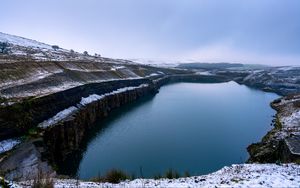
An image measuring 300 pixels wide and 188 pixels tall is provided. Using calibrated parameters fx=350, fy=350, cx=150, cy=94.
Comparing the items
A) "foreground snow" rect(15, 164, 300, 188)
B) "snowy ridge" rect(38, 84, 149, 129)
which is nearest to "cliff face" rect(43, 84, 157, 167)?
"snowy ridge" rect(38, 84, 149, 129)

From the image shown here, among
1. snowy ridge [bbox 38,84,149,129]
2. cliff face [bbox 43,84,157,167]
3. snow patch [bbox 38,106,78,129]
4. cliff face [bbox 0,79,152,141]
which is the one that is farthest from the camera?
snowy ridge [bbox 38,84,149,129]

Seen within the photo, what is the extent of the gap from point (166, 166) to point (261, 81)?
128 meters

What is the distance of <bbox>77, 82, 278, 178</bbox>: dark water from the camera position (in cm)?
3676

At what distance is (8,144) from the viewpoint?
2895 centimetres

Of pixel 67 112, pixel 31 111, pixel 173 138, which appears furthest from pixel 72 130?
pixel 173 138

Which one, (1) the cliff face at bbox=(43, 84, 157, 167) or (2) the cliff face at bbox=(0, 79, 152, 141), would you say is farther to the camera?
(1) the cliff face at bbox=(43, 84, 157, 167)

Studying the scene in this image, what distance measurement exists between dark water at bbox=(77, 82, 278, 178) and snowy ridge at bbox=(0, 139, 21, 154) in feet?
21.8

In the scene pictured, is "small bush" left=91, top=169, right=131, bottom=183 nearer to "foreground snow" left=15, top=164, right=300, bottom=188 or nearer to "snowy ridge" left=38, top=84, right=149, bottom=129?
"foreground snow" left=15, top=164, right=300, bottom=188

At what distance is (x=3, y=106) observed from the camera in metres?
33.1

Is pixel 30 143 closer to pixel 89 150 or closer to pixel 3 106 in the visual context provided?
pixel 3 106

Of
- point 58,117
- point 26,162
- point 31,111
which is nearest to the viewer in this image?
point 26,162

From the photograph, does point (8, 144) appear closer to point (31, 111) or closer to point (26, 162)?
point (26, 162)

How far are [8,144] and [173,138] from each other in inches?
974

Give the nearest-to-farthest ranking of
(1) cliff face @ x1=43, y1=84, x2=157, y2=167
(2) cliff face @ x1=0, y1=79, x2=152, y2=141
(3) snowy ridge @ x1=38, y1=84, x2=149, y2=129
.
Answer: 1. (2) cliff face @ x1=0, y1=79, x2=152, y2=141
2. (1) cliff face @ x1=43, y1=84, x2=157, y2=167
3. (3) snowy ridge @ x1=38, y1=84, x2=149, y2=129
